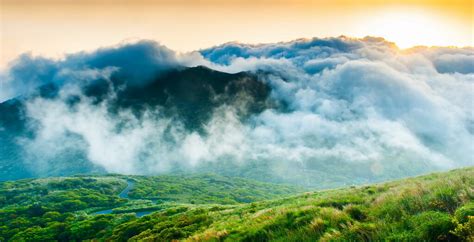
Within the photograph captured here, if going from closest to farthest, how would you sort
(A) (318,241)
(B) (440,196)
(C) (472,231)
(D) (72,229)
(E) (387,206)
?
(C) (472,231) < (A) (318,241) < (B) (440,196) < (E) (387,206) < (D) (72,229)

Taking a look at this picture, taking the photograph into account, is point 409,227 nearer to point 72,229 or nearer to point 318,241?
point 318,241

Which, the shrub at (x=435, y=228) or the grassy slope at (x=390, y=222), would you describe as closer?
the shrub at (x=435, y=228)

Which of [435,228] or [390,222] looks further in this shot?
[390,222]

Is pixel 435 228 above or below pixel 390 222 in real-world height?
above

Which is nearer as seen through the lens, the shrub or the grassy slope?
the shrub

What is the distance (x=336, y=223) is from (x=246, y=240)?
4.36m

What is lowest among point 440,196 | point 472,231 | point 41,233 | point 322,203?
point 41,233

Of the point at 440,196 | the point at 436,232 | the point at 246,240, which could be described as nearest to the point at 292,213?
the point at 246,240

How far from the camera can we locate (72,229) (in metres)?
116

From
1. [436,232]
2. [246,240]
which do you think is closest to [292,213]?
[246,240]

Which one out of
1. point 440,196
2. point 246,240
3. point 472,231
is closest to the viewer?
point 472,231

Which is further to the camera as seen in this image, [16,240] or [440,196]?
[16,240]

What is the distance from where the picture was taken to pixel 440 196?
12.8 meters

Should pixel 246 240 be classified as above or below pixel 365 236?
below
